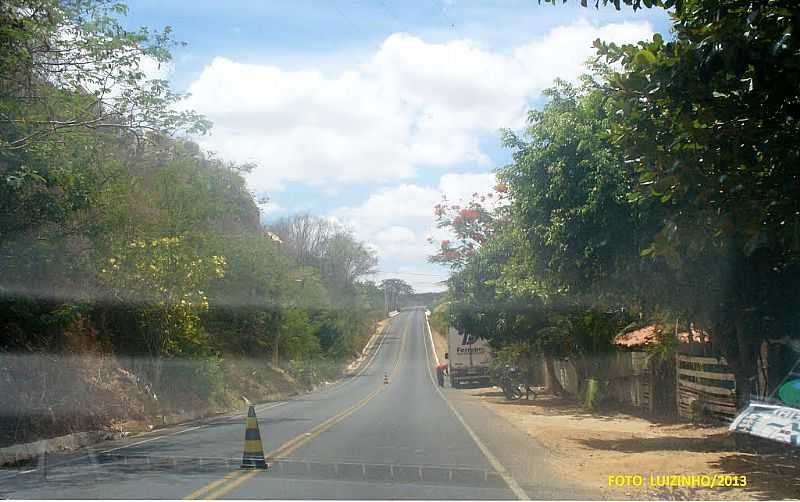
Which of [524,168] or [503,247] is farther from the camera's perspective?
[503,247]

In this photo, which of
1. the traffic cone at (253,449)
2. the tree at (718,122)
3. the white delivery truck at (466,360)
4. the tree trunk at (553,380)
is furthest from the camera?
the white delivery truck at (466,360)

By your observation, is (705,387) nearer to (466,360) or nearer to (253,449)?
(253,449)

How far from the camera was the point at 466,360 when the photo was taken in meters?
48.3

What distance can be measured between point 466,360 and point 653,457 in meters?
35.2

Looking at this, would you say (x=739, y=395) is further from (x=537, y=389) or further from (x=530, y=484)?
(x=537, y=389)

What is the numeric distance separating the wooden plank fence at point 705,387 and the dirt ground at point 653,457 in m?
0.47

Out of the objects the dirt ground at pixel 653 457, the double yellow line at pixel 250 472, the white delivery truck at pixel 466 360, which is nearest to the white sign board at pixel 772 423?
the dirt ground at pixel 653 457

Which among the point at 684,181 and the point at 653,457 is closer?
the point at 684,181

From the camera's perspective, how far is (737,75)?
8438 mm

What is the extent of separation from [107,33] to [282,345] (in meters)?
39.3

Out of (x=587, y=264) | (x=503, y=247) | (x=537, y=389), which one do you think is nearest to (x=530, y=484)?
(x=587, y=264)

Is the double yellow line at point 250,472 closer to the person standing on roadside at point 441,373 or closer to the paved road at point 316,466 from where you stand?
the paved road at point 316,466

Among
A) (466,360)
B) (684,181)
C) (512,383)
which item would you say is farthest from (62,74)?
(466,360)

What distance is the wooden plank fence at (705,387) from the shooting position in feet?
57.2
